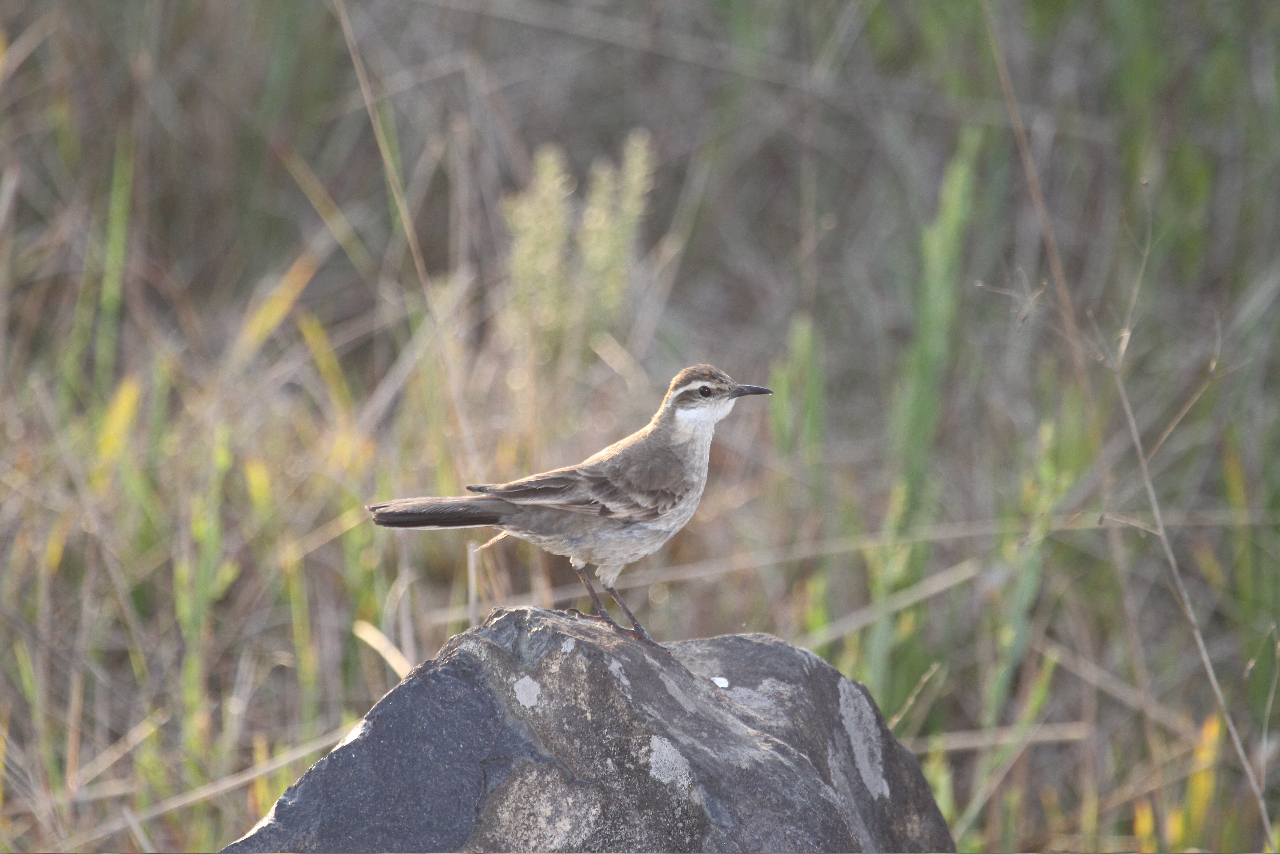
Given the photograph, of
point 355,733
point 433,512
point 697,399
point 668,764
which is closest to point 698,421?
point 697,399

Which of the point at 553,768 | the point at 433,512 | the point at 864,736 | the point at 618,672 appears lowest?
the point at 864,736

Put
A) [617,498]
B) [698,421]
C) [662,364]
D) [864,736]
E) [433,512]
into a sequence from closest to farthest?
[433,512] → [864,736] → [617,498] → [698,421] → [662,364]

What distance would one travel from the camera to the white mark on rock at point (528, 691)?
2.76m

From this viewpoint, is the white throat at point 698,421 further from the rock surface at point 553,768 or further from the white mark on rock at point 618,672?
the white mark on rock at point 618,672

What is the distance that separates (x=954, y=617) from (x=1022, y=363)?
2591 mm

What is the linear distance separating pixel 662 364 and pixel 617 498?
13.4 ft

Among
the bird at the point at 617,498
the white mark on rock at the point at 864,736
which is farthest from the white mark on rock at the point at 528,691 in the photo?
the white mark on rock at the point at 864,736

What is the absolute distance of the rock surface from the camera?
257cm

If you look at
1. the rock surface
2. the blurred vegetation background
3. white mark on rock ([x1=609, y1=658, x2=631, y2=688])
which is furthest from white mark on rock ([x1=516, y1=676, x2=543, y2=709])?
the blurred vegetation background

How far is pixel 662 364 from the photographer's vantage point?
744cm

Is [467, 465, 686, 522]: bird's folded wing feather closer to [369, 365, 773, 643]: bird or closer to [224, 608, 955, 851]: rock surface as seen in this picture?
[369, 365, 773, 643]: bird

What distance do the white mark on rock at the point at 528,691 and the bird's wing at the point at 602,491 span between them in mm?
561

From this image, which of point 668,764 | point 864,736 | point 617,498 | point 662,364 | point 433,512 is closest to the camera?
point 668,764

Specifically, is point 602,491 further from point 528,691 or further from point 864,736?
point 864,736
